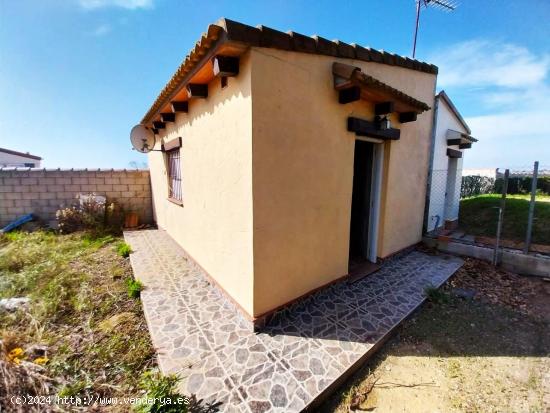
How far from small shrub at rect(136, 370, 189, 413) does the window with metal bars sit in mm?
5065

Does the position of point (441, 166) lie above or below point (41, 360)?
above

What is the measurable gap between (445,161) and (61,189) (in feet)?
48.3

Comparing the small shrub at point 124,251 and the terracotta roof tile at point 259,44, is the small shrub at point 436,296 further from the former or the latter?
the small shrub at point 124,251

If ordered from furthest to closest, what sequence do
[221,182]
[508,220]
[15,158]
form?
[15,158]
[508,220]
[221,182]

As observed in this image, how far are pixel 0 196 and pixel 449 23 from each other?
55.4 ft

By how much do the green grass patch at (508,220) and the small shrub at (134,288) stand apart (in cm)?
1064

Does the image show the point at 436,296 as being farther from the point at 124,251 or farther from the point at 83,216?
the point at 83,216

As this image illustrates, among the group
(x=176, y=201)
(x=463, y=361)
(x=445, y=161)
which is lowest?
(x=463, y=361)

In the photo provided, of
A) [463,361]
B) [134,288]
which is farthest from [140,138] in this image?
[463,361]

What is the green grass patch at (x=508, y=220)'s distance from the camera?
24.7 feet

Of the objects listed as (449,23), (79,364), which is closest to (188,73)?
(79,364)

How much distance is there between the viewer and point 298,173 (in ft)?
12.5

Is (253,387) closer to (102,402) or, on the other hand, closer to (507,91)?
(102,402)

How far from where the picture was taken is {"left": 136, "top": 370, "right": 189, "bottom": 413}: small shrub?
226cm
